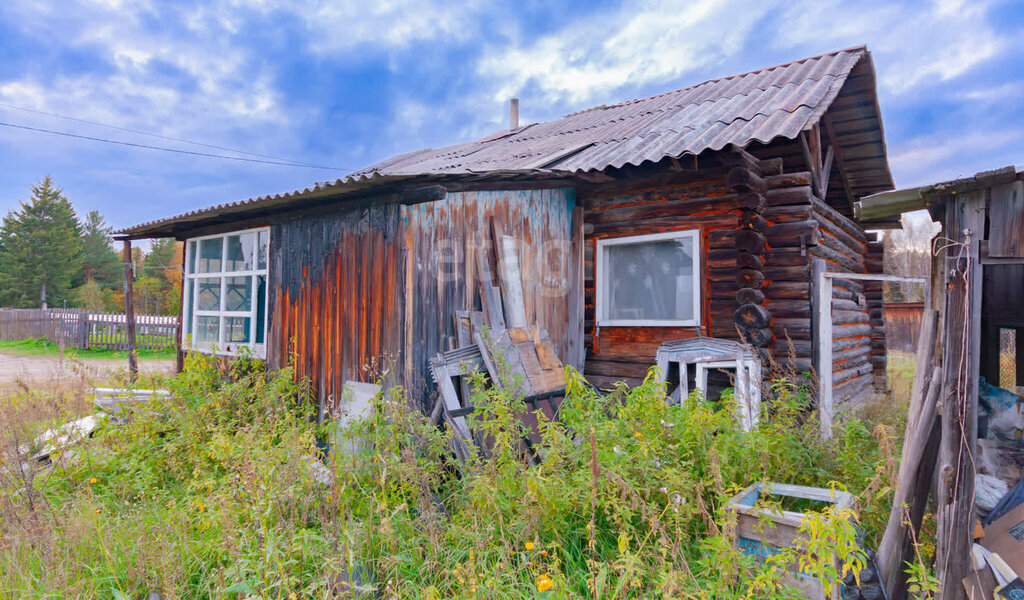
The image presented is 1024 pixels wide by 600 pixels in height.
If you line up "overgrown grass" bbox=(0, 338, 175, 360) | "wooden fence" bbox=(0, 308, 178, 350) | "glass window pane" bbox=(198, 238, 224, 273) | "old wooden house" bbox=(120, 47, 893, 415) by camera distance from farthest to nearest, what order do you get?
"wooden fence" bbox=(0, 308, 178, 350)
"overgrown grass" bbox=(0, 338, 175, 360)
"glass window pane" bbox=(198, 238, 224, 273)
"old wooden house" bbox=(120, 47, 893, 415)

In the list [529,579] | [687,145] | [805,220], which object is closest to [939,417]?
[529,579]

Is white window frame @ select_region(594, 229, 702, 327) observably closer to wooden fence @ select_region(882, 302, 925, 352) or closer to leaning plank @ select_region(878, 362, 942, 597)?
leaning plank @ select_region(878, 362, 942, 597)

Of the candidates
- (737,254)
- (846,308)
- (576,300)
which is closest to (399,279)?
(576,300)

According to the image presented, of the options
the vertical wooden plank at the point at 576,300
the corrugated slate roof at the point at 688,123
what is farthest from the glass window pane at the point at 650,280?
the corrugated slate roof at the point at 688,123

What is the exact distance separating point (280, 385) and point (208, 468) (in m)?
1.24

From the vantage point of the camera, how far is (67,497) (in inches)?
173

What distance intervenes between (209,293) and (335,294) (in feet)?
10.2

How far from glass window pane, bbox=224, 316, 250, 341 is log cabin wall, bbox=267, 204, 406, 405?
690 millimetres

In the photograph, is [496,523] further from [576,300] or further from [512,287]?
[576,300]

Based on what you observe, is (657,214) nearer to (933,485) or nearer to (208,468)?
(933,485)

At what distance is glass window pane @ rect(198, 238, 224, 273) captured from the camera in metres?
7.87

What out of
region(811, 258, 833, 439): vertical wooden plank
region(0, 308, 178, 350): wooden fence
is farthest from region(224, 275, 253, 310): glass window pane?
region(0, 308, 178, 350): wooden fence

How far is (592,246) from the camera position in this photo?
7.02m

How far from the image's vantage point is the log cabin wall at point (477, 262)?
5.38 meters
